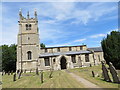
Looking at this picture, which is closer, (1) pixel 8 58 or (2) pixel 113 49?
(2) pixel 113 49

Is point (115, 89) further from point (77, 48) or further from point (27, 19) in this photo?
point (27, 19)

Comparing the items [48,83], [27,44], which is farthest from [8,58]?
[48,83]

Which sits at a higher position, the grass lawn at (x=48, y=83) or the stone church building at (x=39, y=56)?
the stone church building at (x=39, y=56)

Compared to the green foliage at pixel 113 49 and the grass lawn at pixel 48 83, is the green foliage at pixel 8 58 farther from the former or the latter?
the green foliage at pixel 113 49

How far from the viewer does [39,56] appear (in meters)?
36.2

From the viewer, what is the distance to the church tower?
118 ft

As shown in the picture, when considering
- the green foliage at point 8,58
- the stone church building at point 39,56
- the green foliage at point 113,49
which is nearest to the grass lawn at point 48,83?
the green foliage at point 113,49

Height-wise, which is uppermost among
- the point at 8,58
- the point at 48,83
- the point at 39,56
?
the point at 39,56

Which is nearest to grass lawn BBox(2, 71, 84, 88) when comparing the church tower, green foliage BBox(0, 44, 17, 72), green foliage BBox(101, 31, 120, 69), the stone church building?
green foliage BBox(101, 31, 120, 69)

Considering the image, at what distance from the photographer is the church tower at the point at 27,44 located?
1411 inches

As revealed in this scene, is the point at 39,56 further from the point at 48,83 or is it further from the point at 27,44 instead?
the point at 48,83

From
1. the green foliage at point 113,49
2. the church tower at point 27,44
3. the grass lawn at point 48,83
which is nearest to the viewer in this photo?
the grass lawn at point 48,83

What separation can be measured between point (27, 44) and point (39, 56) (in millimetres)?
5935

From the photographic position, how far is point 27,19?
133 feet
